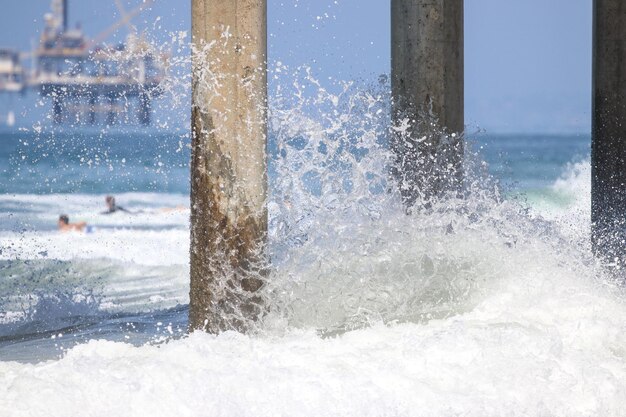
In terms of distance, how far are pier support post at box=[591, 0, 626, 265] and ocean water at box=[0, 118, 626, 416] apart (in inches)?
19.0

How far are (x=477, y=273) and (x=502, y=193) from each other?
215cm

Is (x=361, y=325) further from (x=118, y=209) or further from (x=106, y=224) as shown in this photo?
(x=118, y=209)

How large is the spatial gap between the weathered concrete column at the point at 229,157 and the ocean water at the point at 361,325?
24 cm

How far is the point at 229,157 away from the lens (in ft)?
19.4

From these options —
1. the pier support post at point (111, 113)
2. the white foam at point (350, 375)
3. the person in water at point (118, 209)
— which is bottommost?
the person in water at point (118, 209)

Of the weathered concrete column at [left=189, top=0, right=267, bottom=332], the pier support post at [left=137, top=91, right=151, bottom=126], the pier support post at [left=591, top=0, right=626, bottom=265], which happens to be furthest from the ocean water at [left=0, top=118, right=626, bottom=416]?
the pier support post at [left=137, top=91, right=151, bottom=126]

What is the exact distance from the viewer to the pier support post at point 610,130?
871 centimetres

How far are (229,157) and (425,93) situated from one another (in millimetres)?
2483

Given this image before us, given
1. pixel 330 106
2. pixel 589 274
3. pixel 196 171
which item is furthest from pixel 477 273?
pixel 196 171

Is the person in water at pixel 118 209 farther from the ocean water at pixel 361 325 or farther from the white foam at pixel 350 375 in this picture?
the white foam at pixel 350 375

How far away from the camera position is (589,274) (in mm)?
6602

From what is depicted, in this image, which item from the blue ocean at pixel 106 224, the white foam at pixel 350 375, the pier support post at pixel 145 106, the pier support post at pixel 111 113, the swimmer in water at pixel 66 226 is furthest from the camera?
the pier support post at pixel 111 113

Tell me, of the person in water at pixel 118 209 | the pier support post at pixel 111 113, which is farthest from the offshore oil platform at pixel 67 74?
the person in water at pixel 118 209

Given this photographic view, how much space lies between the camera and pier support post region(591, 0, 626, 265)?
871cm
